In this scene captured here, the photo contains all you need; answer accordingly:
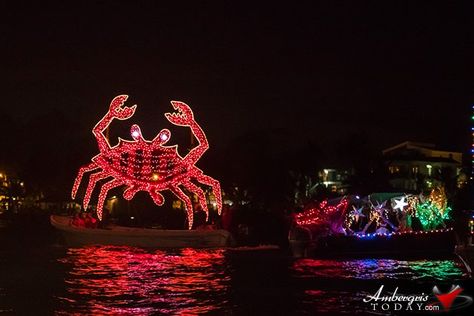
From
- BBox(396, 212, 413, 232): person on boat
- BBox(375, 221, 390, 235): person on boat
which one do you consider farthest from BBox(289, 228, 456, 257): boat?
BBox(396, 212, 413, 232): person on boat

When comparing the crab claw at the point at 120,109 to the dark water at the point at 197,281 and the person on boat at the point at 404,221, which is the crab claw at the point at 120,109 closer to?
the dark water at the point at 197,281

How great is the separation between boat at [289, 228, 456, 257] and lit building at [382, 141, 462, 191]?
38.4 m

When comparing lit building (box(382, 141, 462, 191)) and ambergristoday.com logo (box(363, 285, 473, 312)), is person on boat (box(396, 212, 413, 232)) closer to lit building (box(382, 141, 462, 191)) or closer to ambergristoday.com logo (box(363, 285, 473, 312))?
ambergristoday.com logo (box(363, 285, 473, 312))

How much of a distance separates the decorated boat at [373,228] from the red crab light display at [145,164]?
Answer: 544cm

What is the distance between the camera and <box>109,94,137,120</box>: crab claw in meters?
33.5

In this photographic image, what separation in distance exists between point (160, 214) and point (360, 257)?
21.3 metres

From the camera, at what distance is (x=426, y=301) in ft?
45.3

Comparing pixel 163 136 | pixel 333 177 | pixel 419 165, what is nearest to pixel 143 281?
pixel 163 136

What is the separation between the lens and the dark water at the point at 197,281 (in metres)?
16.8

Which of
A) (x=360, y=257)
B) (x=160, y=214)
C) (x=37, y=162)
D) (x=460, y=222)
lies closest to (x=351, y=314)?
(x=360, y=257)

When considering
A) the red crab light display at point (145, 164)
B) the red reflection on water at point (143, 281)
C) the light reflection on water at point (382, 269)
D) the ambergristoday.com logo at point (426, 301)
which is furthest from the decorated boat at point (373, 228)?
the ambergristoday.com logo at point (426, 301)

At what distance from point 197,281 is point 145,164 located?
44.6ft

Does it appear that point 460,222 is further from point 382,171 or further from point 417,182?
point 417,182

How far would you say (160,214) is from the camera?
48.4 metres
